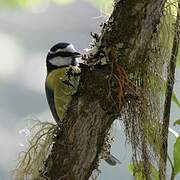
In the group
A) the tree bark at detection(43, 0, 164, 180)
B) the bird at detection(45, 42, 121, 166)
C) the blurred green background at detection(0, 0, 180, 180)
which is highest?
the blurred green background at detection(0, 0, 180, 180)

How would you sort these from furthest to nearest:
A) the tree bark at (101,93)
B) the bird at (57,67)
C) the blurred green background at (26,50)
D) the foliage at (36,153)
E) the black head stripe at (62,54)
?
1. the blurred green background at (26,50)
2. the black head stripe at (62,54)
3. the bird at (57,67)
4. the foliage at (36,153)
5. the tree bark at (101,93)

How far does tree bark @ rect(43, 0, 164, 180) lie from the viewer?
2.87 feet

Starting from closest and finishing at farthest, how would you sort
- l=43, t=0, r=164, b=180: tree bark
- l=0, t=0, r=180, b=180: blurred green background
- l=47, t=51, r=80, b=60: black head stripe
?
l=43, t=0, r=164, b=180: tree bark → l=47, t=51, r=80, b=60: black head stripe → l=0, t=0, r=180, b=180: blurred green background

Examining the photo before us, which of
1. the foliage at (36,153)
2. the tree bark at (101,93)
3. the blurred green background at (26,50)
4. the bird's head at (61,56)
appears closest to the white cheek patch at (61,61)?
the bird's head at (61,56)

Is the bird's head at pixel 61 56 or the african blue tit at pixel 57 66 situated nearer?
the african blue tit at pixel 57 66

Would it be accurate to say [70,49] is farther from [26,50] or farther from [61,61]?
[26,50]

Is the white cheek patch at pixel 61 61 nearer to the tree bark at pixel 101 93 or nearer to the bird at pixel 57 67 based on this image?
the bird at pixel 57 67

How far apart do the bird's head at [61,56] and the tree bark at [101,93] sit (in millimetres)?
727

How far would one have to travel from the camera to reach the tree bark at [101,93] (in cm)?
87

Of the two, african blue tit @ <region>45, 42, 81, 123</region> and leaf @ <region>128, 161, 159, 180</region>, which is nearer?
leaf @ <region>128, 161, 159, 180</region>

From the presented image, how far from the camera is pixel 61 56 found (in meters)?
1.71

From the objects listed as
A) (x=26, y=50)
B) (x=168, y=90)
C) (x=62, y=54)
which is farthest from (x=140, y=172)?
(x=26, y=50)

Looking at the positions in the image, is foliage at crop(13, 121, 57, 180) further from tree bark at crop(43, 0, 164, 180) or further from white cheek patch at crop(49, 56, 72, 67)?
white cheek patch at crop(49, 56, 72, 67)

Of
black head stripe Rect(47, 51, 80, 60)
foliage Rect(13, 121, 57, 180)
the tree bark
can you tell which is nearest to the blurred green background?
black head stripe Rect(47, 51, 80, 60)
